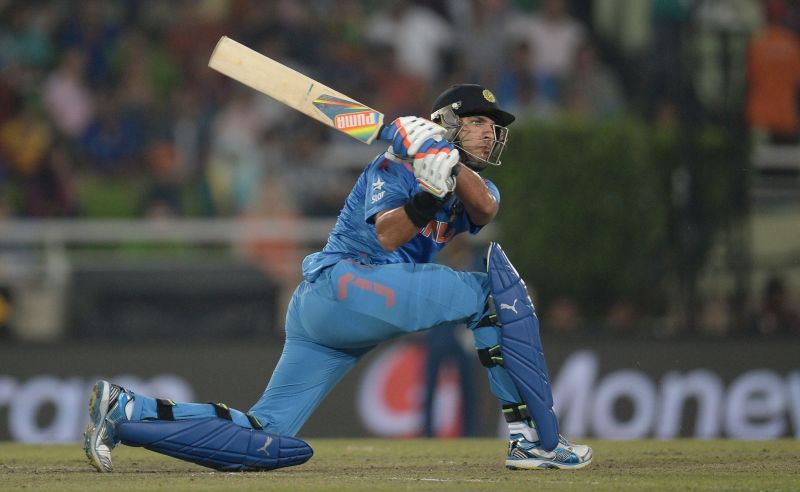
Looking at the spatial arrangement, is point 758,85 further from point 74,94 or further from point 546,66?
point 74,94

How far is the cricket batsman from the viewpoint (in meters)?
5.69

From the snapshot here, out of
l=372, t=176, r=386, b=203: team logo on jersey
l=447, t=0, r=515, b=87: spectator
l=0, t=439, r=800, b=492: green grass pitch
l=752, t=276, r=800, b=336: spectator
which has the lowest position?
l=0, t=439, r=800, b=492: green grass pitch

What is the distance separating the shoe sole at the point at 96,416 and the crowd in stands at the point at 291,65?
22.2 feet

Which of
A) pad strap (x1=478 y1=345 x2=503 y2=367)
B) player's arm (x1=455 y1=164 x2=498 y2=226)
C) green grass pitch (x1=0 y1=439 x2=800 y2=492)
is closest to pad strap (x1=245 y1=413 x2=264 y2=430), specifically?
green grass pitch (x1=0 y1=439 x2=800 y2=492)

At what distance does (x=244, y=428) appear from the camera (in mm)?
5941

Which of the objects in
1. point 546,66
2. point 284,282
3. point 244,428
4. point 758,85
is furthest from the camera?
point 546,66

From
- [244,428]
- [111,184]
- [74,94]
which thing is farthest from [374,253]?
[74,94]

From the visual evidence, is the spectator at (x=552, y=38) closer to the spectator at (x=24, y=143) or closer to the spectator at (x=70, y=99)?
the spectator at (x=70, y=99)

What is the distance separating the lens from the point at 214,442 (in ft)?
19.3

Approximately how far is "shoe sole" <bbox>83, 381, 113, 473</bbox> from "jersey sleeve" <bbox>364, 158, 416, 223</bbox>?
4.51 ft

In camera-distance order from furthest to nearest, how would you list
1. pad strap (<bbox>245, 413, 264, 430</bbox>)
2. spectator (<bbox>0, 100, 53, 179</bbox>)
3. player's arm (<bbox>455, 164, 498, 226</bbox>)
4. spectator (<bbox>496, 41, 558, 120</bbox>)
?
1. spectator (<bbox>496, 41, 558, 120</bbox>)
2. spectator (<bbox>0, 100, 53, 179</bbox>)
3. pad strap (<bbox>245, 413, 264, 430</bbox>)
4. player's arm (<bbox>455, 164, 498, 226</bbox>)

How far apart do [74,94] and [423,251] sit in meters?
8.33

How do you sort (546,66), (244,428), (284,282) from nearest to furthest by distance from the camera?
1. (244,428)
2. (284,282)
3. (546,66)

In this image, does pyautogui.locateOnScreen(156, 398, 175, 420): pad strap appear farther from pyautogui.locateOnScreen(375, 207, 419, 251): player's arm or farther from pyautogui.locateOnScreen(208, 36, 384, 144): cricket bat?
pyautogui.locateOnScreen(208, 36, 384, 144): cricket bat
